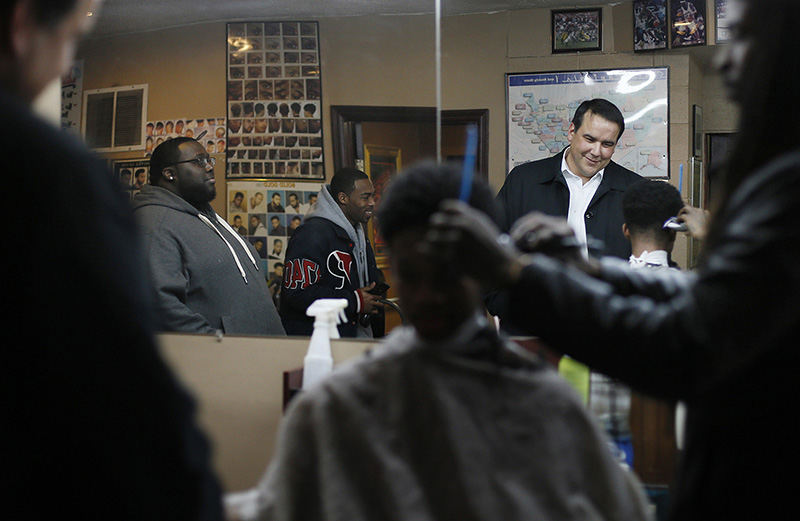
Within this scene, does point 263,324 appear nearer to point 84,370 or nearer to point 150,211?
point 150,211

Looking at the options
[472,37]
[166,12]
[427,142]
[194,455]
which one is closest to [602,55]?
[472,37]

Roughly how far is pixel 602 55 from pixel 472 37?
560mm

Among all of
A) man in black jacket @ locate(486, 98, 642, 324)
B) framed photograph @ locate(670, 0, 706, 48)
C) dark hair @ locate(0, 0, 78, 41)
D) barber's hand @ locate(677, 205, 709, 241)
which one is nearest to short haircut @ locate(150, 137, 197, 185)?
man in black jacket @ locate(486, 98, 642, 324)

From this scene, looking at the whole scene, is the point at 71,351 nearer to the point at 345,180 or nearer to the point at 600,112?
the point at 345,180

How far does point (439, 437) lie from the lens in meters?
1.12

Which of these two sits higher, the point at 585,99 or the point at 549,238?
the point at 585,99

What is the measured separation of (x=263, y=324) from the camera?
93.7 inches

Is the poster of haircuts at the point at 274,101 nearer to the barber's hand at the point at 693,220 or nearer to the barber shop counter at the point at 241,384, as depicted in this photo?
the barber shop counter at the point at 241,384

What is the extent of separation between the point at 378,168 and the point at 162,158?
740mm

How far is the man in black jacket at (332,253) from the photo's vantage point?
2363 mm

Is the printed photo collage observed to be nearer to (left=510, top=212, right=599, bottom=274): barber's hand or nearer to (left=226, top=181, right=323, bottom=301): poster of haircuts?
(left=226, top=181, right=323, bottom=301): poster of haircuts

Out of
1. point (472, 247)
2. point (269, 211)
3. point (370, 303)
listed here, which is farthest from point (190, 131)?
point (472, 247)

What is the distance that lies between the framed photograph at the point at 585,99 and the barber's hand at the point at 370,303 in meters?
0.95

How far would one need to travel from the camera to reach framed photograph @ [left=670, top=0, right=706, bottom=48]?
3.17 m
